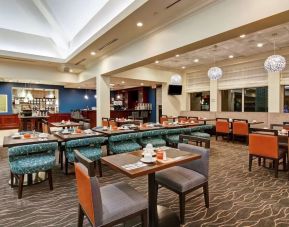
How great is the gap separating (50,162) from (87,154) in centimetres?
65

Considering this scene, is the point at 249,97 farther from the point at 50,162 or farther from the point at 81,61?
the point at 50,162

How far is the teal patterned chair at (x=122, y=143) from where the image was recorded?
13.7ft

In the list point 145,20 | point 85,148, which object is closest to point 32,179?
point 85,148

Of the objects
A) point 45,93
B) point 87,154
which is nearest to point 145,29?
point 87,154

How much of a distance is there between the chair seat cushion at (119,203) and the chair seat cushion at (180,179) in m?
0.58

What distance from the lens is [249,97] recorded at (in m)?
8.56

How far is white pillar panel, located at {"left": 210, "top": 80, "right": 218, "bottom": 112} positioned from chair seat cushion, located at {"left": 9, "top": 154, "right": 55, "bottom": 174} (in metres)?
7.82

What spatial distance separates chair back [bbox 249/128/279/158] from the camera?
383cm

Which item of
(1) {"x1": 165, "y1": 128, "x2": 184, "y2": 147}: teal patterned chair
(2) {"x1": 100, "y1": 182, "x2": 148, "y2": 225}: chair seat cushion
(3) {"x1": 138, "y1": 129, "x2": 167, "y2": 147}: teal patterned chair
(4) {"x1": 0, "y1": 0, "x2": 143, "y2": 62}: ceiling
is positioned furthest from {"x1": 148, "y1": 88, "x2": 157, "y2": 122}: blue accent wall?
(2) {"x1": 100, "y1": 182, "x2": 148, "y2": 225}: chair seat cushion

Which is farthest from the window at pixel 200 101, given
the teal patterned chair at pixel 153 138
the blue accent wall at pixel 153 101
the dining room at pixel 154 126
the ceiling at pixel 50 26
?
the ceiling at pixel 50 26

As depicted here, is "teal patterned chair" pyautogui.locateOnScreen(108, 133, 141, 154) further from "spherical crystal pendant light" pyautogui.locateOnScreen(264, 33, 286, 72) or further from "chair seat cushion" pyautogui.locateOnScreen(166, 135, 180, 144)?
"spherical crystal pendant light" pyautogui.locateOnScreen(264, 33, 286, 72)

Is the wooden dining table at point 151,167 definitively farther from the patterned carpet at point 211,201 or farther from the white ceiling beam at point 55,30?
the white ceiling beam at point 55,30

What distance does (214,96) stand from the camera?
936cm

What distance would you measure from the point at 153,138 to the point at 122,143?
96 cm
